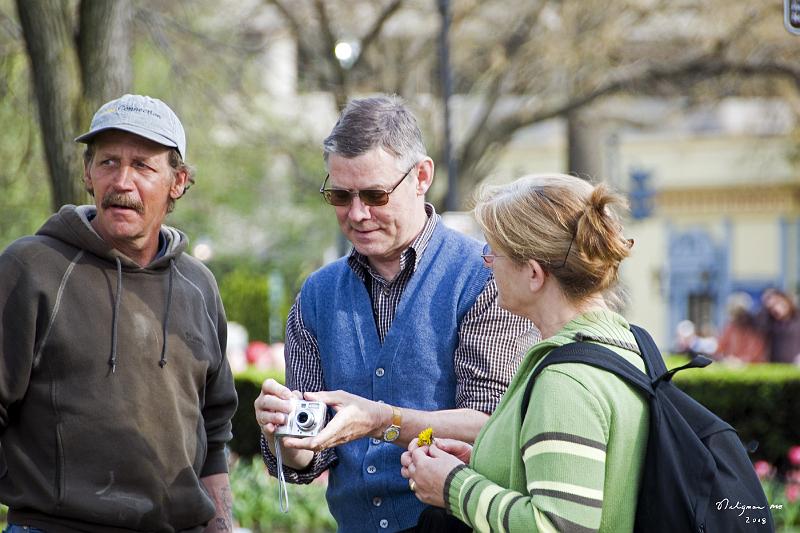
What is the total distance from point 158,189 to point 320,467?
0.99 metres

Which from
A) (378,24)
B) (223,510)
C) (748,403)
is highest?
(378,24)

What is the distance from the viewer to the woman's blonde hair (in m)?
2.92

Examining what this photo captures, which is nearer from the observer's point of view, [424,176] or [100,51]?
[424,176]

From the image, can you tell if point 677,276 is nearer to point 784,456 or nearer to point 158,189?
point 784,456

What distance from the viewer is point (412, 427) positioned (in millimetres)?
3383

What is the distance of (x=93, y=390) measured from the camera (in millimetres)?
3400

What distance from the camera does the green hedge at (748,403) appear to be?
10.5 m

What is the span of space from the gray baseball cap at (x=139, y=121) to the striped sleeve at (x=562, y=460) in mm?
1542

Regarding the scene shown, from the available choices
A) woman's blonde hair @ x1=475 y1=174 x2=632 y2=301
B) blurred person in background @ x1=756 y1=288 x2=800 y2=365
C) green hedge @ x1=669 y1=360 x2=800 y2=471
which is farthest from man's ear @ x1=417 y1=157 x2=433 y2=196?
blurred person in background @ x1=756 y1=288 x2=800 y2=365

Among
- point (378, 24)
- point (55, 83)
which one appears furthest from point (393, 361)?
point (378, 24)

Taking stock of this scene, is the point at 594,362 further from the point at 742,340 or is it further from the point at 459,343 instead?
the point at 742,340

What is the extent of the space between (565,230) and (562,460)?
0.59 meters
